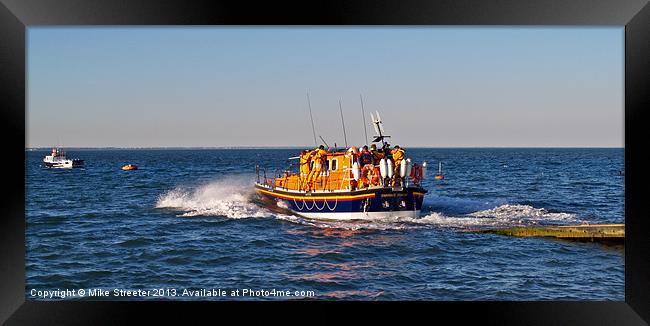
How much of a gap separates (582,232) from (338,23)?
495 inches

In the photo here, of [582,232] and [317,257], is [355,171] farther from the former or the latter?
[582,232]

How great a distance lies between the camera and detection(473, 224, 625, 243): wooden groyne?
1720cm

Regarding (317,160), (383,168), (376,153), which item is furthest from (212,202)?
(383,168)

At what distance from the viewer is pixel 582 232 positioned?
1745cm

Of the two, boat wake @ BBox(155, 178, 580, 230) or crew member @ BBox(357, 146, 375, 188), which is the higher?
crew member @ BBox(357, 146, 375, 188)

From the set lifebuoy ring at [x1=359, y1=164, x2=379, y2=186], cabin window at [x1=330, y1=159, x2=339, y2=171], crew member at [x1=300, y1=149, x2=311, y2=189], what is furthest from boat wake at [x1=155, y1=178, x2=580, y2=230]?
cabin window at [x1=330, y1=159, x2=339, y2=171]

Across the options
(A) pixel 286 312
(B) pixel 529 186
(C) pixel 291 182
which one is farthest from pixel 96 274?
(B) pixel 529 186

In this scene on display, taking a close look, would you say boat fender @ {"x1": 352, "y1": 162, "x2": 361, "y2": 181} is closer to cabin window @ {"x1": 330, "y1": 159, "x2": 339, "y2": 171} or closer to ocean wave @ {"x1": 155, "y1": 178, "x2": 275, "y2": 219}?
cabin window @ {"x1": 330, "y1": 159, "x2": 339, "y2": 171}

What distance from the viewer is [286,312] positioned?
8.57 meters

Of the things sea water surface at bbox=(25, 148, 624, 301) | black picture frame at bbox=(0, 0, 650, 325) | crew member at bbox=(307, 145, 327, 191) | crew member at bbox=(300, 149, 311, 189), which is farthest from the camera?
crew member at bbox=(300, 149, 311, 189)

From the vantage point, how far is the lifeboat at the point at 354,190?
67.7 feet

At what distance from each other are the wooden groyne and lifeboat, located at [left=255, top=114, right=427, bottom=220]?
3461 mm

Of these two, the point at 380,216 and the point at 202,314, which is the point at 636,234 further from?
the point at 380,216

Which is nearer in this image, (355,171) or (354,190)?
(355,171)
